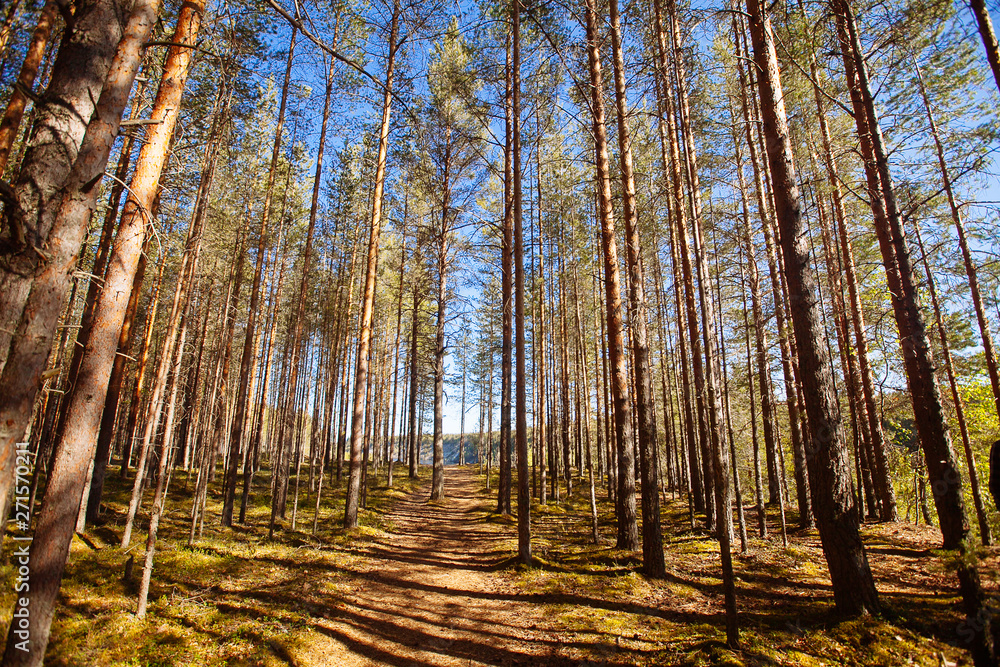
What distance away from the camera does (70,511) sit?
3561 millimetres

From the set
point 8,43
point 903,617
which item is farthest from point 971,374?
point 8,43

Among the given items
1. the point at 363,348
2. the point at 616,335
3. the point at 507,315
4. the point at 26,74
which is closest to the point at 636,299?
the point at 616,335

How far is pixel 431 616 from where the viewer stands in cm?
595

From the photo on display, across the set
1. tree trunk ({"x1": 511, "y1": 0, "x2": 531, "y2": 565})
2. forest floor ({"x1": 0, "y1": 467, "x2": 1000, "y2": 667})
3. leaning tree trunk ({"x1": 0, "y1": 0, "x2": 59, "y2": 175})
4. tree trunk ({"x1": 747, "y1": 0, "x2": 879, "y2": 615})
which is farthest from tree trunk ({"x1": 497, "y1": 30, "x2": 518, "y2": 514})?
leaning tree trunk ({"x1": 0, "y1": 0, "x2": 59, "y2": 175})

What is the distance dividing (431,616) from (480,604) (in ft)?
2.64

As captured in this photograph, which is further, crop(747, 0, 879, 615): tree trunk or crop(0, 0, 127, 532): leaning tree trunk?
crop(747, 0, 879, 615): tree trunk

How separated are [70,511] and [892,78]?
682 inches

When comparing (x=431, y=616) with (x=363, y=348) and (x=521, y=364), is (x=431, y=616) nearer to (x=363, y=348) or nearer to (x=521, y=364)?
(x=521, y=364)

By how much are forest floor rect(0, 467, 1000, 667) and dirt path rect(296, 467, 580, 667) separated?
0.03 meters

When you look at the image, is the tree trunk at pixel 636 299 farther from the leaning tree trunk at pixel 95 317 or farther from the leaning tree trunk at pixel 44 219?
the leaning tree trunk at pixel 44 219

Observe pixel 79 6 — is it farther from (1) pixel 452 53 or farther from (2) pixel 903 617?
(1) pixel 452 53

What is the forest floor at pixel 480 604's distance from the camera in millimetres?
4496

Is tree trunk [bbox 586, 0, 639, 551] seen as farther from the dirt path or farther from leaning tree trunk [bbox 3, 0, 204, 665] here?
leaning tree trunk [bbox 3, 0, 204, 665]

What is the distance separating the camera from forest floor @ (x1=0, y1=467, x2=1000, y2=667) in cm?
450
